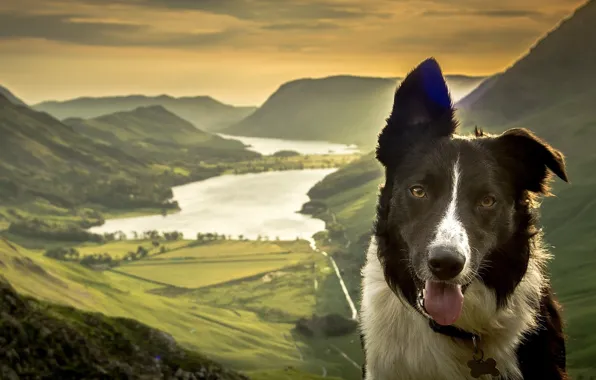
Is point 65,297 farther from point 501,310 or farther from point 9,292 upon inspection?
point 501,310

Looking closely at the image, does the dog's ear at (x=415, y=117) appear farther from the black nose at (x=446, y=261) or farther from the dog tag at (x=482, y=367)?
the dog tag at (x=482, y=367)

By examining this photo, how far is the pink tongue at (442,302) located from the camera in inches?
277

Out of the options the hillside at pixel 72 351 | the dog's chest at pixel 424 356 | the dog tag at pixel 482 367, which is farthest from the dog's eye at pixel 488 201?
the hillside at pixel 72 351

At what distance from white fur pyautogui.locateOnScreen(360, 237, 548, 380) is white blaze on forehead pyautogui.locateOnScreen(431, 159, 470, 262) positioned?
0.82 m

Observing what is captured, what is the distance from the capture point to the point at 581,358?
140250 millimetres

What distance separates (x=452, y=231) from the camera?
6.84 meters

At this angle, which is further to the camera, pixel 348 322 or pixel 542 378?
pixel 348 322

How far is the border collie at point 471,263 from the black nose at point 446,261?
35 cm

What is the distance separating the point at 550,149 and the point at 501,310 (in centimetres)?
192

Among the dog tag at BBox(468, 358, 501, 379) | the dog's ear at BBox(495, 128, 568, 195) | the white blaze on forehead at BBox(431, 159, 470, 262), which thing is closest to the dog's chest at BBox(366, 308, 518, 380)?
the dog tag at BBox(468, 358, 501, 379)

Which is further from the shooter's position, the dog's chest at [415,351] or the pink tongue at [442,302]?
the dog's chest at [415,351]

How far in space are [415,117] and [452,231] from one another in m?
1.88

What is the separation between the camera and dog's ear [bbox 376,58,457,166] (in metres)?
7.91

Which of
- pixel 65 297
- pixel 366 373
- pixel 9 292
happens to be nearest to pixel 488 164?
pixel 366 373
